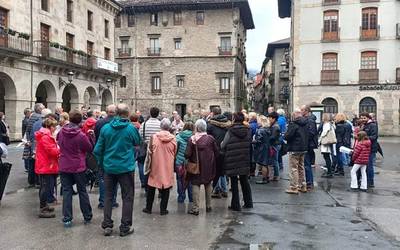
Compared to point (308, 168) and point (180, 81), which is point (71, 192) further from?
point (180, 81)

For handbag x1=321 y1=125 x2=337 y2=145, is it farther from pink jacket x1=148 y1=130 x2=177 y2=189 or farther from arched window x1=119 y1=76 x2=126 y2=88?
arched window x1=119 y1=76 x2=126 y2=88

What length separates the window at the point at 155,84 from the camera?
4766 cm

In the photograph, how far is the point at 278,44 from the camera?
5941 centimetres

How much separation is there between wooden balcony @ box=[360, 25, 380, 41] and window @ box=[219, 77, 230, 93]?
1450 cm

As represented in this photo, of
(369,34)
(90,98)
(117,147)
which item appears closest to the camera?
(117,147)

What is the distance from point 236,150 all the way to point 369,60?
3191 centimetres

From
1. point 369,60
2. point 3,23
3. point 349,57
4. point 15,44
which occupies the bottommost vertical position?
point 15,44

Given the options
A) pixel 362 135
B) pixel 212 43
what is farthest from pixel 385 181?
pixel 212 43

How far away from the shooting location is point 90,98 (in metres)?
35.0

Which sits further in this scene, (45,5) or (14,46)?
(45,5)

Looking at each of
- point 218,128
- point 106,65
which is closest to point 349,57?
point 106,65

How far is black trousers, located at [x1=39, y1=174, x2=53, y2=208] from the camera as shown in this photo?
7457mm

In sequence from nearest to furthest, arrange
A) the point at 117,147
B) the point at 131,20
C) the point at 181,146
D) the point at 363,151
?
the point at 117,147
the point at 181,146
the point at 363,151
the point at 131,20

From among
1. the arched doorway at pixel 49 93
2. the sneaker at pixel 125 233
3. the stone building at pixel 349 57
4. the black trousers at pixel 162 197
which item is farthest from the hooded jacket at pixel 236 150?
the stone building at pixel 349 57
